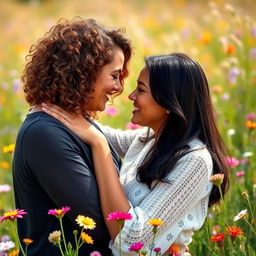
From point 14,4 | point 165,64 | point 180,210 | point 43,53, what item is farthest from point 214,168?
point 14,4

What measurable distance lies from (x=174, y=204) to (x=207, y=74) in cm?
342

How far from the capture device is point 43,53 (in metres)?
2.31

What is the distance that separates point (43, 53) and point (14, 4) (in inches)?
422

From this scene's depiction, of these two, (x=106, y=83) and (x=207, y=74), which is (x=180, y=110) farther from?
(x=207, y=74)

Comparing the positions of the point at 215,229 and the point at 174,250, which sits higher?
the point at 174,250

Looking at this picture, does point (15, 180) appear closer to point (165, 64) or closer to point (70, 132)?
point (70, 132)

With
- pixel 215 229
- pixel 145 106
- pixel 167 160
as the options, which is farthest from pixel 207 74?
pixel 167 160

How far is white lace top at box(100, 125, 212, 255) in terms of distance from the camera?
2.21 metres

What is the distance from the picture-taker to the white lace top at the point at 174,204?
2.21m

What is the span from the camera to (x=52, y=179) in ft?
7.19

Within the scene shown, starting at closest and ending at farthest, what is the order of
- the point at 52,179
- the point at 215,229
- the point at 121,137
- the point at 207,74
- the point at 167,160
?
the point at 52,179, the point at 167,160, the point at 215,229, the point at 121,137, the point at 207,74

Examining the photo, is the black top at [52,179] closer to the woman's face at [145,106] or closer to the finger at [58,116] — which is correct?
the finger at [58,116]

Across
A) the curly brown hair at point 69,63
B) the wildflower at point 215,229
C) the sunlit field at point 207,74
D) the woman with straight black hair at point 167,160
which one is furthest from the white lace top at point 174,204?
the curly brown hair at point 69,63

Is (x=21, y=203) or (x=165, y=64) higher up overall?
(x=165, y=64)
